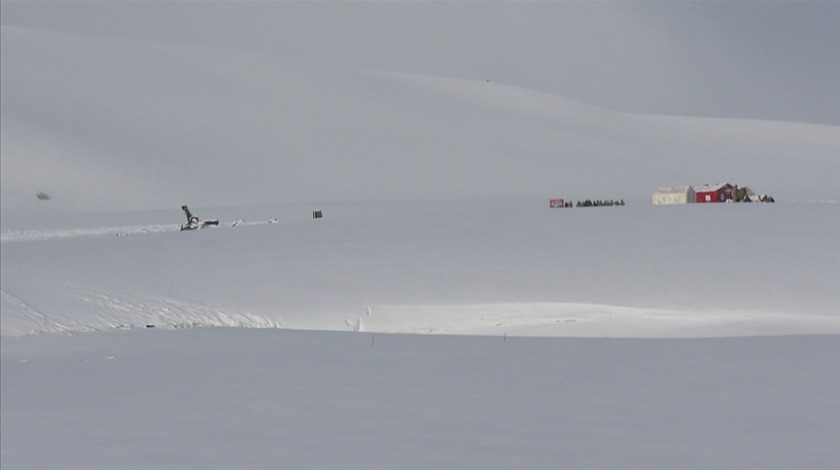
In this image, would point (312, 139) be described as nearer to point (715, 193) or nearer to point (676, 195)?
point (676, 195)

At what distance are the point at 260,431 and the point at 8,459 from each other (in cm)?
178

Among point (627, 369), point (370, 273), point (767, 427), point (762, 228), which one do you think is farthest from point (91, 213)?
point (767, 427)

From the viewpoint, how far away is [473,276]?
59.0 ft

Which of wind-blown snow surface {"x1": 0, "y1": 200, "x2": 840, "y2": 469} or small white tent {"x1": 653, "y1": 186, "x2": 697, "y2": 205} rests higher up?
small white tent {"x1": 653, "y1": 186, "x2": 697, "y2": 205}

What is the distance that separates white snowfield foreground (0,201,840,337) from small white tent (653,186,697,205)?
7671 mm

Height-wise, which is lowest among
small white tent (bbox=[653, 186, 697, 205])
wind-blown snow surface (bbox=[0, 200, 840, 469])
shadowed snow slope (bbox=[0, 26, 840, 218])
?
wind-blown snow surface (bbox=[0, 200, 840, 469])

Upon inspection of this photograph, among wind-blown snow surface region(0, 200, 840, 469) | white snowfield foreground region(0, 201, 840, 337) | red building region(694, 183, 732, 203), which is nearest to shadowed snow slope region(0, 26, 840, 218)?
red building region(694, 183, 732, 203)

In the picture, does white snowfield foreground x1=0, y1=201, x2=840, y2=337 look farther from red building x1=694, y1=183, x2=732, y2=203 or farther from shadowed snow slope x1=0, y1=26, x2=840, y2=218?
shadowed snow slope x1=0, y1=26, x2=840, y2=218

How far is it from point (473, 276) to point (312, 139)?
118ft

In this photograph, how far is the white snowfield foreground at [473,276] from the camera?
1554 centimetres

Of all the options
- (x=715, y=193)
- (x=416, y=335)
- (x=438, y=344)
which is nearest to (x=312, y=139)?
(x=715, y=193)

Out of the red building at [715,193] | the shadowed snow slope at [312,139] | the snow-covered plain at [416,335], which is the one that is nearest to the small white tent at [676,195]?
the red building at [715,193]

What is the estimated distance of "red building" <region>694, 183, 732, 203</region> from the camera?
1147 inches

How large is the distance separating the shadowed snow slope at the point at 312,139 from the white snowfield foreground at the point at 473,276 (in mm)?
23180
